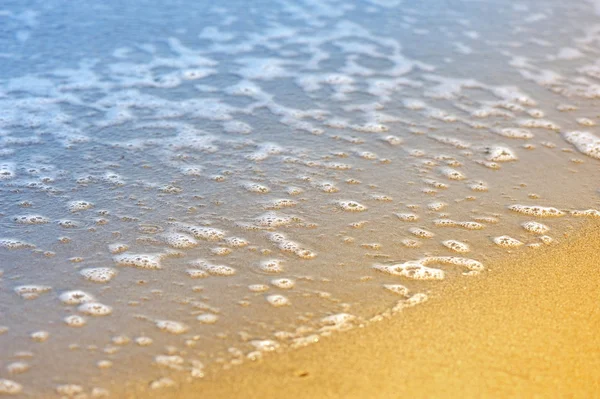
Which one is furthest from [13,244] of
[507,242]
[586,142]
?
[586,142]

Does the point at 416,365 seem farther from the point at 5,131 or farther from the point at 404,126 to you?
the point at 5,131

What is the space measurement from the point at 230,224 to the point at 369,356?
1082mm

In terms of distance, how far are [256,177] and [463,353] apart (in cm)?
163

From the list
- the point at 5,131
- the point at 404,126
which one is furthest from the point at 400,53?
the point at 5,131

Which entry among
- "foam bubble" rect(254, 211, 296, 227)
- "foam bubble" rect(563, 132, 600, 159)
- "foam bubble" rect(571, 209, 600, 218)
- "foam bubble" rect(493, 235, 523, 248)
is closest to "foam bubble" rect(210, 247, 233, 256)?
"foam bubble" rect(254, 211, 296, 227)

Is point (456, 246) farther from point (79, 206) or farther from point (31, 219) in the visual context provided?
point (31, 219)

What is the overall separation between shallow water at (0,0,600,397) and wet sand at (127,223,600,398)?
94 millimetres

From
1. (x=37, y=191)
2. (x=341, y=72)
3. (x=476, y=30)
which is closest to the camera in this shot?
(x=37, y=191)

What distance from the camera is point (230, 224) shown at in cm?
327

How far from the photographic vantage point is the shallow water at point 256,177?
2.59m

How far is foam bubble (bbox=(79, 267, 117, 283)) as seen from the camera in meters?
2.84

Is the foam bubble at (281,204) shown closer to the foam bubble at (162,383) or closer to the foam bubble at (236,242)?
the foam bubble at (236,242)

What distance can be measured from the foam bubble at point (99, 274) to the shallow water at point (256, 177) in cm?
2

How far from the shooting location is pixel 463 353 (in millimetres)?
2424
